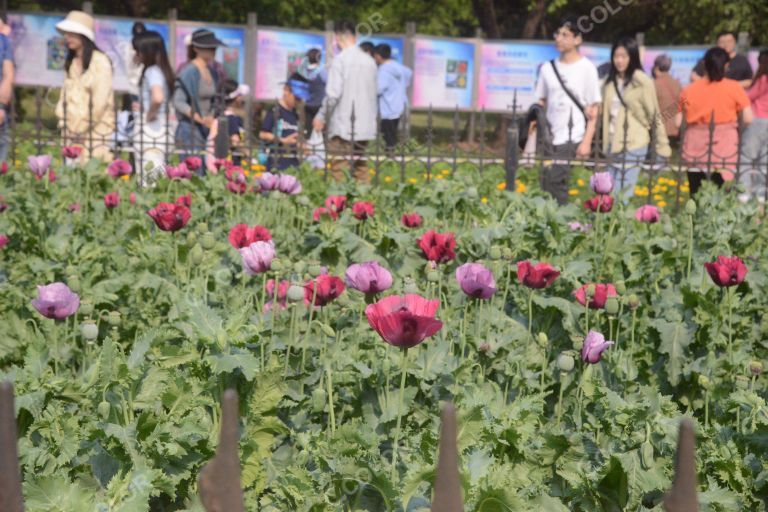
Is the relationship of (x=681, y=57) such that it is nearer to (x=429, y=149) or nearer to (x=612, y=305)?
(x=429, y=149)

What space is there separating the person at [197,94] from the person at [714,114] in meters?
3.60

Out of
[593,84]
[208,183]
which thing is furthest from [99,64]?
[593,84]

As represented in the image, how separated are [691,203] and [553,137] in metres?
4.82

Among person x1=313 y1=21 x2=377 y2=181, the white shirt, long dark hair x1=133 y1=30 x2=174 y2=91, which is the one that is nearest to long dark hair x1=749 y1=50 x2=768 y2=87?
the white shirt

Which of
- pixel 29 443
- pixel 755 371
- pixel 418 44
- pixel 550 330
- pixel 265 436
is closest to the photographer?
pixel 29 443

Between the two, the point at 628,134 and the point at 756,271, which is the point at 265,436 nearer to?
the point at 756,271

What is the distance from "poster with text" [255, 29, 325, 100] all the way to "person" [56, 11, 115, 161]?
25.5ft

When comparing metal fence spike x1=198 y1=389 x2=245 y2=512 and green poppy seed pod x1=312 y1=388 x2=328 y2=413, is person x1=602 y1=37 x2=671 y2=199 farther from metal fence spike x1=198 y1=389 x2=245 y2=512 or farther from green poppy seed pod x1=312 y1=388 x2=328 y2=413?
metal fence spike x1=198 y1=389 x2=245 y2=512

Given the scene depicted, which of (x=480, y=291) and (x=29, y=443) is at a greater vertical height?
Answer: (x=480, y=291)

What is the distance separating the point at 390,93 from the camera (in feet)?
37.4

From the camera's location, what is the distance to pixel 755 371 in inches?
128

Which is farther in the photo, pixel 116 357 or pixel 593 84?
pixel 593 84

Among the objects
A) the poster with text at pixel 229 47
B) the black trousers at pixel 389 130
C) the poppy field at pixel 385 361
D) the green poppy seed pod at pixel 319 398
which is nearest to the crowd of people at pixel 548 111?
the black trousers at pixel 389 130

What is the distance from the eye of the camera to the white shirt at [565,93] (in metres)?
8.98
